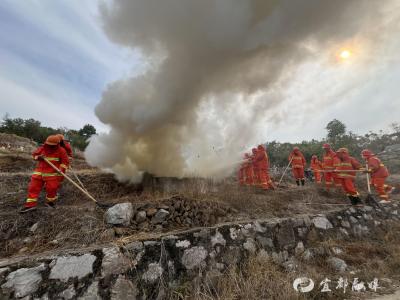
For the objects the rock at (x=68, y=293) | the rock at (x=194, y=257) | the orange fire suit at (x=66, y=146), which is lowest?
the rock at (x=68, y=293)

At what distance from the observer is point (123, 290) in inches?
130

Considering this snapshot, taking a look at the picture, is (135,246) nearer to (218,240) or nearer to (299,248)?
(218,240)

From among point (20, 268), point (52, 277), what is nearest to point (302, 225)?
point (52, 277)

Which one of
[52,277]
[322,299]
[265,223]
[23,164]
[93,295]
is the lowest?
[322,299]

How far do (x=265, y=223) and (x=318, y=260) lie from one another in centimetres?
142

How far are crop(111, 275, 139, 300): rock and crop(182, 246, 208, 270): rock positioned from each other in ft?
2.98

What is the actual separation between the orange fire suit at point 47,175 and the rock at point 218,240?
12.6 feet

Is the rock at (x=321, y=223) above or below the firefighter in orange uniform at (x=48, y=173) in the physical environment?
below

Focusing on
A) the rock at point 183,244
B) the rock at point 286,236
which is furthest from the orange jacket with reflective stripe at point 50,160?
the rock at point 286,236

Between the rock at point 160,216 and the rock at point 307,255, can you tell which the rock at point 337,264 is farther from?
the rock at point 160,216

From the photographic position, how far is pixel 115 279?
3314 mm

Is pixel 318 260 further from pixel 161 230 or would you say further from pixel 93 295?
pixel 93 295

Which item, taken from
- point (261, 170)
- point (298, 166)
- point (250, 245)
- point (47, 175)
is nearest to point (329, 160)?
point (298, 166)

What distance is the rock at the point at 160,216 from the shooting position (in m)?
4.48
